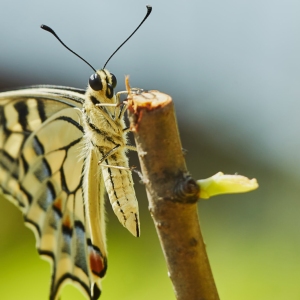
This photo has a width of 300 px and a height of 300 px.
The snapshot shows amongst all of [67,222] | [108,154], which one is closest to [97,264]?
[67,222]

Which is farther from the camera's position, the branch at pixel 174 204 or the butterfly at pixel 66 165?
the butterfly at pixel 66 165

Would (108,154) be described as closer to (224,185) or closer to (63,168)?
(63,168)

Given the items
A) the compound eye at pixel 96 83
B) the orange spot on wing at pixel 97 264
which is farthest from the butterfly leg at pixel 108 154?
the orange spot on wing at pixel 97 264

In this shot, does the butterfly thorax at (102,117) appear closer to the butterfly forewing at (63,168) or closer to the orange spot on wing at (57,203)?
the butterfly forewing at (63,168)

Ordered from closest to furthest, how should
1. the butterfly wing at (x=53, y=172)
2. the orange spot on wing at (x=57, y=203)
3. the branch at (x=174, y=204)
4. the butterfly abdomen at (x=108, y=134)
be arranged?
the branch at (x=174, y=204), the butterfly abdomen at (x=108, y=134), the butterfly wing at (x=53, y=172), the orange spot on wing at (x=57, y=203)

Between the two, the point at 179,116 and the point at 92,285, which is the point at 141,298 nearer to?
the point at 92,285

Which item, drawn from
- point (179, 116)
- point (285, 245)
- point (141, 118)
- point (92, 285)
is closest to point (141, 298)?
point (92, 285)

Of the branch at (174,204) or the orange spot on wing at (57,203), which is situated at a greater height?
the branch at (174,204)

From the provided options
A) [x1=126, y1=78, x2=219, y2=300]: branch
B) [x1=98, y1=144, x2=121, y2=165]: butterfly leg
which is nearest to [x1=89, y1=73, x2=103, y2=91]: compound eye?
[x1=98, y1=144, x2=121, y2=165]: butterfly leg
